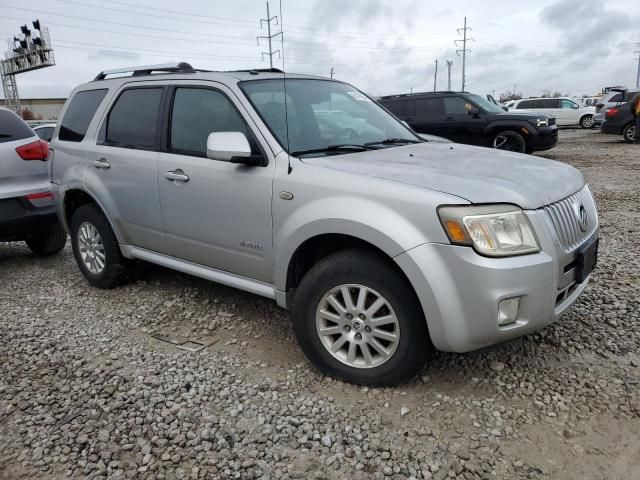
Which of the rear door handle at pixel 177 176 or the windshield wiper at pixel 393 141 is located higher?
the windshield wiper at pixel 393 141

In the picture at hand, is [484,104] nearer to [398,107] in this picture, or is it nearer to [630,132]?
[398,107]

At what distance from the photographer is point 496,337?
249 cm

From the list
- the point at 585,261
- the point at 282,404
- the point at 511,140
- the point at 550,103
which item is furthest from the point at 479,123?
the point at 550,103

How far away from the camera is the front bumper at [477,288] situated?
94.2 inches

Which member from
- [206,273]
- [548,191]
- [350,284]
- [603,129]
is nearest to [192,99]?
[206,273]

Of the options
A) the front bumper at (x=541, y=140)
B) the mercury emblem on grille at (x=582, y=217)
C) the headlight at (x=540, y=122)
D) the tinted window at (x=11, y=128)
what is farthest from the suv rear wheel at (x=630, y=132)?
the tinted window at (x=11, y=128)

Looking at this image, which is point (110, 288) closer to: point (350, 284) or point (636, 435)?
point (350, 284)

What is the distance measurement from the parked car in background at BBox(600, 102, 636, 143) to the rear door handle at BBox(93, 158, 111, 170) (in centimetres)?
1668

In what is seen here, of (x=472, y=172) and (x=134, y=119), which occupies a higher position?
(x=134, y=119)

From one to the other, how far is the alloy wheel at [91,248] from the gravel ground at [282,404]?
619 millimetres

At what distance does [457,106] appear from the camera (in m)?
12.4

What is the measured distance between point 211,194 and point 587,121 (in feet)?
87.2

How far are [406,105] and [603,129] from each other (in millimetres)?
8092

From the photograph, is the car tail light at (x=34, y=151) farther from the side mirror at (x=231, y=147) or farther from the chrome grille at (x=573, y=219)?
the chrome grille at (x=573, y=219)
